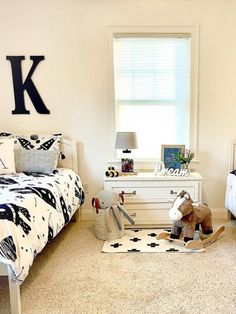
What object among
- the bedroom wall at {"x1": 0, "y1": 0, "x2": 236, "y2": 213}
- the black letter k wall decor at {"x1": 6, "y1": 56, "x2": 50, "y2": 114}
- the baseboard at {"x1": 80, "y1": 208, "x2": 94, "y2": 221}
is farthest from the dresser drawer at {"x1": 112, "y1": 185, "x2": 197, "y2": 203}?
the black letter k wall decor at {"x1": 6, "y1": 56, "x2": 50, "y2": 114}

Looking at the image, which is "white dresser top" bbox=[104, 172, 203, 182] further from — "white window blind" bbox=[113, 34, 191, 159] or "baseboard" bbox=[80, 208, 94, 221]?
"baseboard" bbox=[80, 208, 94, 221]

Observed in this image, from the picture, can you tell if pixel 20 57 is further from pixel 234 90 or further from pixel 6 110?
pixel 234 90

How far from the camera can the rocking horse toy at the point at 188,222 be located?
272 cm

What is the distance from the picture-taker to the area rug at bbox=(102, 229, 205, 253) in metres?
2.70

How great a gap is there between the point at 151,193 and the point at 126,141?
0.60 metres

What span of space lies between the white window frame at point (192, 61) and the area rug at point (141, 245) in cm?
88

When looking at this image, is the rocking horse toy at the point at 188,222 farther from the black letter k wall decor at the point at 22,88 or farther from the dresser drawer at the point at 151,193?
the black letter k wall decor at the point at 22,88

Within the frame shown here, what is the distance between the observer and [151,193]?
321 centimetres

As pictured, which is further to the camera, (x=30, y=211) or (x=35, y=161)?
(x=35, y=161)

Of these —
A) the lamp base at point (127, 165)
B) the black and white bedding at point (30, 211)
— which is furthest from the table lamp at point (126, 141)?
the black and white bedding at point (30, 211)

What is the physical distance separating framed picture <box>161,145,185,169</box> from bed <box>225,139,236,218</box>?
1.84 feet

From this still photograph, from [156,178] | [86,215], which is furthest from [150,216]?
[86,215]

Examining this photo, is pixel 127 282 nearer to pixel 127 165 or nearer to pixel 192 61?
pixel 127 165

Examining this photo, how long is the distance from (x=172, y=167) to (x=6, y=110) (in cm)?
195
